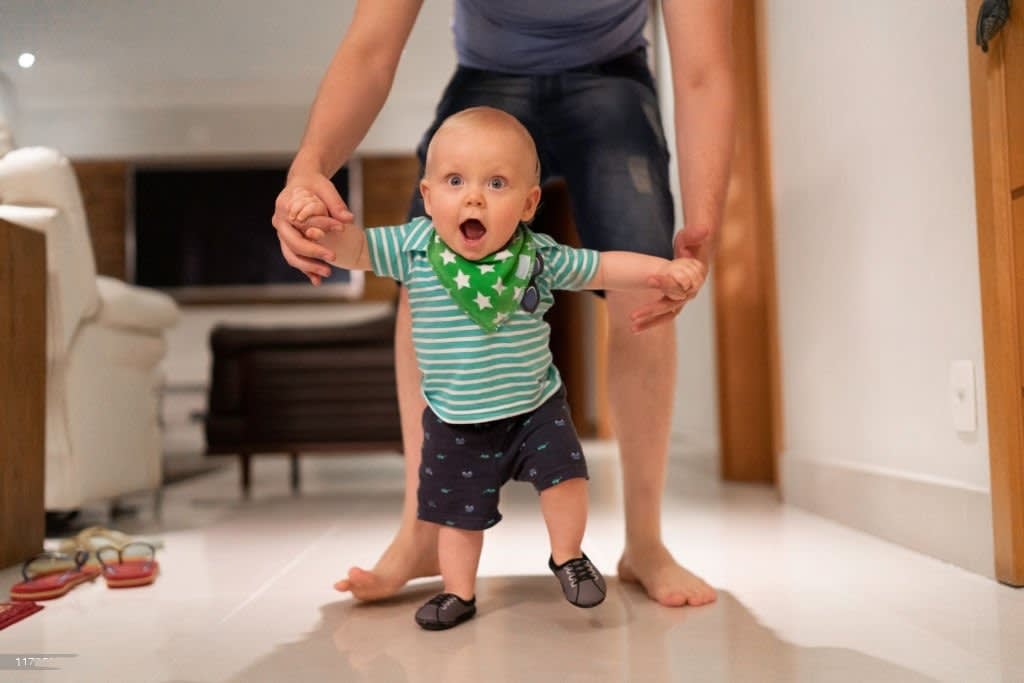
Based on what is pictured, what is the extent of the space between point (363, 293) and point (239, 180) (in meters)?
1.12

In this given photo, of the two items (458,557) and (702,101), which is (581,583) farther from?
(702,101)

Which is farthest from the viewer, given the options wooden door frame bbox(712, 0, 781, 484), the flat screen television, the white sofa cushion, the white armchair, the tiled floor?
the flat screen television

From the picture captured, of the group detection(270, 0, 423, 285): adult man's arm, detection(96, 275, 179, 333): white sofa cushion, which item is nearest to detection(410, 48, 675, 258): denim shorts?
detection(270, 0, 423, 285): adult man's arm

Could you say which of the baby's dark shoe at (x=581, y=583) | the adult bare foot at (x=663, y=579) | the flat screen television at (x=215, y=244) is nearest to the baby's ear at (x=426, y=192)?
the baby's dark shoe at (x=581, y=583)

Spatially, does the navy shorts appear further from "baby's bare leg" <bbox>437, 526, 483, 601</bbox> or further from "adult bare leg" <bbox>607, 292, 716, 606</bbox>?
"adult bare leg" <bbox>607, 292, 716, 606</bbox>

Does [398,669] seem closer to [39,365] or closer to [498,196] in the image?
[498,196]

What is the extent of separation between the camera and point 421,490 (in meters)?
1.05

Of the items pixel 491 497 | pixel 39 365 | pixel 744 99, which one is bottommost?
pixel 491 497

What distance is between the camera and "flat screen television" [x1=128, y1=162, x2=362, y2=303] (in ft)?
20.2

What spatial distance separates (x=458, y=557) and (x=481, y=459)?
120mm

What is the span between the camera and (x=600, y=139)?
1224 millimetres

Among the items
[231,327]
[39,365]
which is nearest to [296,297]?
[231,327]

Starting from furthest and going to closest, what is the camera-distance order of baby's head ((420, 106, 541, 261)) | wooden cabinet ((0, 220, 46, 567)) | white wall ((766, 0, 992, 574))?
wooden cabinet ((0, 220, 46, 567))
white wall ((766, 0, 992, 574))
baby's head ((420, 106, 541, 261))

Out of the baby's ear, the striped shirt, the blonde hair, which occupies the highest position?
the blonde hair
